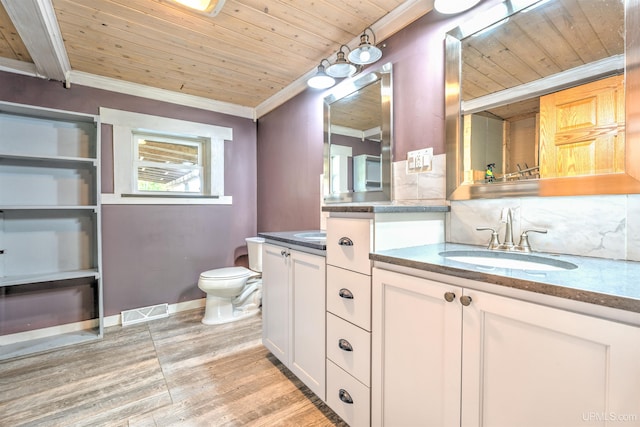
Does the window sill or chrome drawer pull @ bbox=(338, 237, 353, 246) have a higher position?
the window sill

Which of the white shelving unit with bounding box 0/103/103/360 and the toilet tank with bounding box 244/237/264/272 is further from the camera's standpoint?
the toilet tank with bounding box 244/237/264/272

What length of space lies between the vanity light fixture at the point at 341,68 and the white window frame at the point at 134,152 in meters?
1.66

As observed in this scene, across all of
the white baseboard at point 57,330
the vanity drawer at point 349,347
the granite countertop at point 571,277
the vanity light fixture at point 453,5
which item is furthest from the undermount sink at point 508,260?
the white baseboard at point 57,330

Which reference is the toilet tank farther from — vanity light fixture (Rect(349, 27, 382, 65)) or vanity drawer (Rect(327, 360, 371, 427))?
vanity light fixture (Rect(349, 27, 382, 65))

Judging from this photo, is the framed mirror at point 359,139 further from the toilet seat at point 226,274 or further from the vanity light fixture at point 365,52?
the toilet seat at point 226,274

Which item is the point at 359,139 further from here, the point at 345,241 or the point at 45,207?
the point at 45,207

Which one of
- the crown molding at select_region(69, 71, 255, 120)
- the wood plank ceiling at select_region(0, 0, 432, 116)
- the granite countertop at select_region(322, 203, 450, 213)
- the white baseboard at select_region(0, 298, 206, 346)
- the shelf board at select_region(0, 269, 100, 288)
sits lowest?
the white baseboard at select_region(0, 298, 206, 346)

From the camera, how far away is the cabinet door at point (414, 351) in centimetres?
89

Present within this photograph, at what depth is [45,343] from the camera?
2180 millimetres

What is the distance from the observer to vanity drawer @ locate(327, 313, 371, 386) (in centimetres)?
120

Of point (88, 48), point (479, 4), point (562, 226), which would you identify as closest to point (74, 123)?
point (88, 48)

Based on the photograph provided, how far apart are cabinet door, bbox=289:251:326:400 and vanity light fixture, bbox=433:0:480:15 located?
1369 mm

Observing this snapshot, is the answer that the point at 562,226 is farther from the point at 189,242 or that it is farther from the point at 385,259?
the point at 189,242

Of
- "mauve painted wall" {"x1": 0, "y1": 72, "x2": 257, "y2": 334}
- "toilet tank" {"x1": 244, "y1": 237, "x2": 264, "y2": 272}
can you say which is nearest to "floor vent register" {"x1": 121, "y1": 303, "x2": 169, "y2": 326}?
"mauve painted wall" {"x1": 0, "y1": 72, "x2": 257, "y2": 334}
